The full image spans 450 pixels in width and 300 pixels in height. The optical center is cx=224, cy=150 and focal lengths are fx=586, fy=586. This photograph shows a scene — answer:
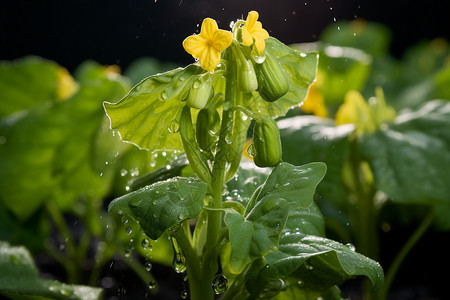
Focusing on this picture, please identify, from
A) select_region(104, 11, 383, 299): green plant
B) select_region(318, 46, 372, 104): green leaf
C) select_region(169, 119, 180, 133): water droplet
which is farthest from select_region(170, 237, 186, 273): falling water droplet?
select_region(318, 46, 372, 104): green leaf

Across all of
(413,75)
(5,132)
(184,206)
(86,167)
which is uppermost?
(184,206)

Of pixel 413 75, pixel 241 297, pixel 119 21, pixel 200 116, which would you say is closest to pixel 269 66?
pixel 200 116

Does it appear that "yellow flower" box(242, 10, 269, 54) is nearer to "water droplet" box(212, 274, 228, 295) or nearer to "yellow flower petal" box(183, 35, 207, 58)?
"yellow flower petal" box(183, 35, 207, 58)

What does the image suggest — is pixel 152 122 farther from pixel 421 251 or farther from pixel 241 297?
pixel 421 251

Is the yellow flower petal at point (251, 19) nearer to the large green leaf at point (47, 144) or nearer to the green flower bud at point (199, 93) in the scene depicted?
the green flower bud at point (199, 93)

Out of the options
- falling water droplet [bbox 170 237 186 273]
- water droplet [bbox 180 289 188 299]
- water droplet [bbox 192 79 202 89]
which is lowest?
water droplet [bbox 180 289 188 299]

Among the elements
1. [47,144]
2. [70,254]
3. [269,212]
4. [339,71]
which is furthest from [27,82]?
[269,212]
